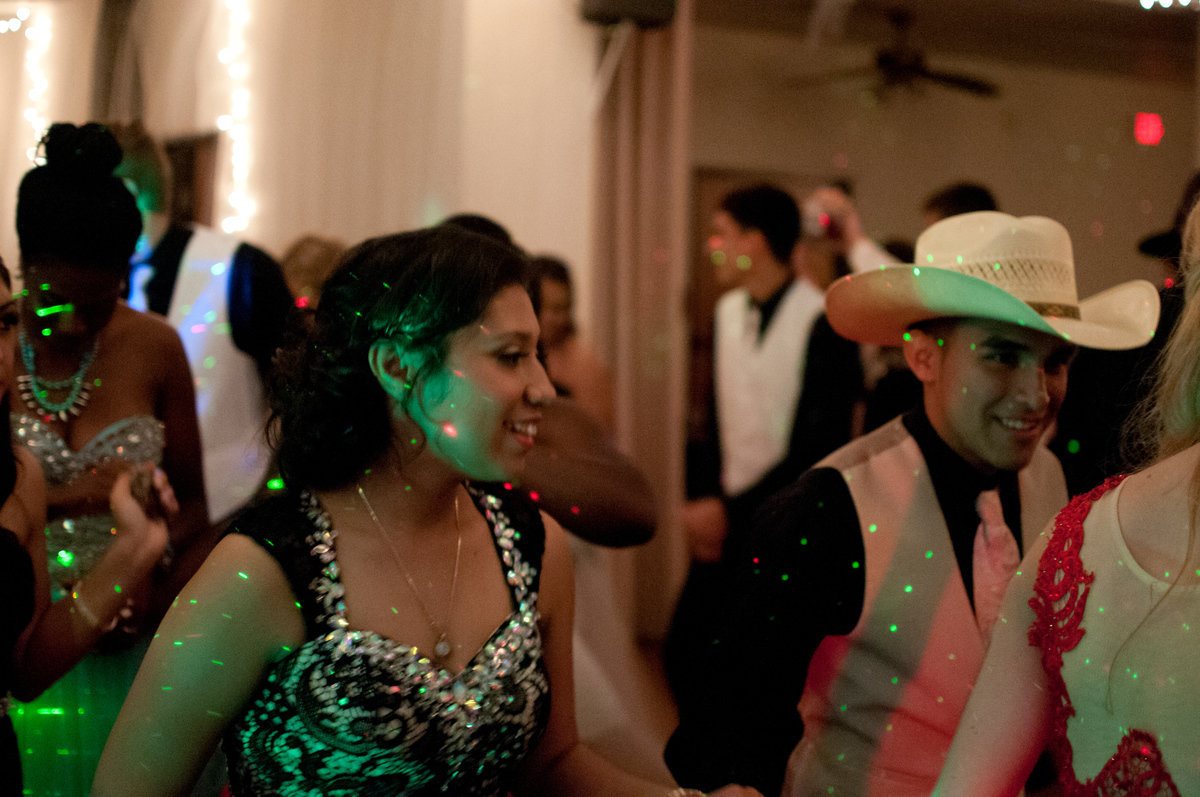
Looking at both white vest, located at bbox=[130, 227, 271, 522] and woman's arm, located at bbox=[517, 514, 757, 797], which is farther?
white vest, located at bbox=[130, 227, 271, 522]

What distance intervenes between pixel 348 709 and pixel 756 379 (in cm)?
151

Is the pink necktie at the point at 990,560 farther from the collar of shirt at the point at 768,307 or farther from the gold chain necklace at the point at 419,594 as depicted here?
the collar of shirt at the point at 768,307

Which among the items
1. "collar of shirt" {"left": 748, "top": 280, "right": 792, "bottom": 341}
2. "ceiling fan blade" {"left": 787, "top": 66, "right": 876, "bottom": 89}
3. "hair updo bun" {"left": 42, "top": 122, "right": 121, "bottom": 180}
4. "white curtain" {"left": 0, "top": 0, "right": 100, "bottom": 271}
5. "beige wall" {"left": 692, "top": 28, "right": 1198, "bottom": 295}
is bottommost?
"collar of shirt" {"left": 748, "top": 280, "right": 792, "bottom": 341}

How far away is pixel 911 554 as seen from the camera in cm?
114

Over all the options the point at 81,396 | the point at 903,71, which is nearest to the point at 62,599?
the point at 81,396

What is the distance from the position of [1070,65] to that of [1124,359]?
237 cm

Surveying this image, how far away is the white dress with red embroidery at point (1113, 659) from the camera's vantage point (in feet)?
2.43

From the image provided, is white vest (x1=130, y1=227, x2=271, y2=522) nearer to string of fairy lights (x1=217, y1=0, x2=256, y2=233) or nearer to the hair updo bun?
string of fairy lights (x1=217, y1=0, x2=256, y2=233)

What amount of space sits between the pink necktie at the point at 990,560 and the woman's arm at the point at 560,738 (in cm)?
35

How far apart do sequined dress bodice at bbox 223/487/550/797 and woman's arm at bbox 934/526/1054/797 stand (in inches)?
16.8

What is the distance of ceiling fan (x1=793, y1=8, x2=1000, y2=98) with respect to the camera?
4.10m

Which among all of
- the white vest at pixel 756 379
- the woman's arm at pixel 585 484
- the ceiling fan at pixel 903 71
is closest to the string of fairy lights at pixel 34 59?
the woman's arm at pixel 585 484

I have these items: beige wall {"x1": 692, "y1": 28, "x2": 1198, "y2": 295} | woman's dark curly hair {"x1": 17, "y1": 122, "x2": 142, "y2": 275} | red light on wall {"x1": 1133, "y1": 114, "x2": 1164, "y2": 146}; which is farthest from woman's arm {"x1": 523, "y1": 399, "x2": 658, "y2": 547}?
beige wall {"x1": 692, "y1": 28, "x2": 1198, "y2": 295}

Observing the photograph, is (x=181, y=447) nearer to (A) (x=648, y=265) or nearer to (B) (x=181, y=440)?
(B) (x=181, y=440)
